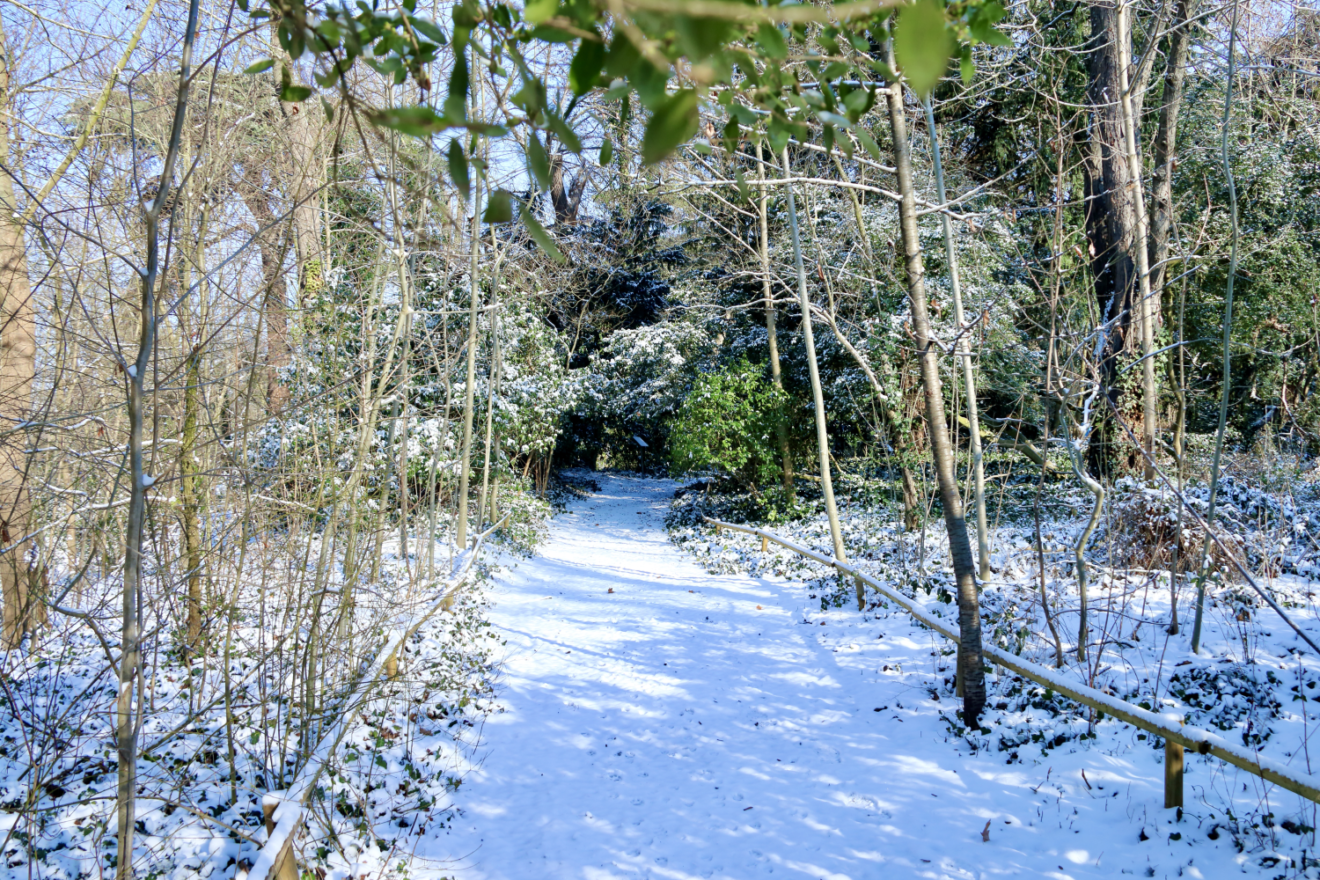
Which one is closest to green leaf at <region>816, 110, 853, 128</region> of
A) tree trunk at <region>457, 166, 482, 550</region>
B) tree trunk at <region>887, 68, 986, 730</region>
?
tree trunk at <region>887, 68, 986, 730</region>

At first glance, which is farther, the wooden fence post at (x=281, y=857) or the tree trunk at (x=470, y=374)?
the tree trunk at (x=470, y=374)

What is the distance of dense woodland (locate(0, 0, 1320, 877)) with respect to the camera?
2.03m

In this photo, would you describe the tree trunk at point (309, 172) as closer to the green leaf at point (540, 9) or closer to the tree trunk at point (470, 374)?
the tree trunk at point (470, 374)

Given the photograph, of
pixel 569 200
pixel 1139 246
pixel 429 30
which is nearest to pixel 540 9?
pixel 429 30

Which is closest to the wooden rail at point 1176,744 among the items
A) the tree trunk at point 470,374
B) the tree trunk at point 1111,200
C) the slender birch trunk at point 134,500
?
the slender birch trunk at point 134,500

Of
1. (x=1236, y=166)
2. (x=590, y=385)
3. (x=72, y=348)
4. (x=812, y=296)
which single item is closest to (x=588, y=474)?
(x=590, y=385)

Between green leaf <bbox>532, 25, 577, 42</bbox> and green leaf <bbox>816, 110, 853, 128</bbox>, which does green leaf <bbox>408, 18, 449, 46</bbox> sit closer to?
green leaf <bbox>532, 25, 577, 42</bbox>

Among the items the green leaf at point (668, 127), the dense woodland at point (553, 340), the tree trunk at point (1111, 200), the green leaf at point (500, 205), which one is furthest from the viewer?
the tree trunk at point (1111, 200)

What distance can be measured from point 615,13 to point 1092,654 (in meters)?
6.02

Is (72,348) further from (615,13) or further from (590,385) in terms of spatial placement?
(590,385)

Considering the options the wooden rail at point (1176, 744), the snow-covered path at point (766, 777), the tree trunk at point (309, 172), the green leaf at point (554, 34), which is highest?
the tree trunk at point (309, 172)

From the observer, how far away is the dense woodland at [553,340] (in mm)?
2029

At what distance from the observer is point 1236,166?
38.8 feet

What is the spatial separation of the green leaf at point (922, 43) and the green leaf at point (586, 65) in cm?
41
